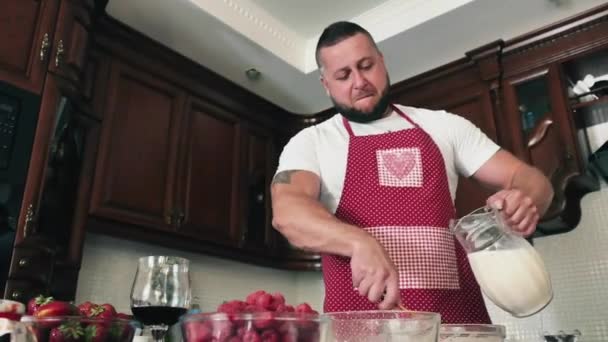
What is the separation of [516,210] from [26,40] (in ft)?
4.93

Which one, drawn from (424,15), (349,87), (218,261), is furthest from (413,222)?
(218,261)

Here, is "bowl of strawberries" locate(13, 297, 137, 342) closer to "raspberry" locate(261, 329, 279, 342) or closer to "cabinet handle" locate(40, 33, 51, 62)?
"raspberry" locate(261, 329, 279, 342)

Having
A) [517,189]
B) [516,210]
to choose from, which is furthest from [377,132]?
[516,210]

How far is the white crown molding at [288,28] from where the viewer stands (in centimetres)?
204

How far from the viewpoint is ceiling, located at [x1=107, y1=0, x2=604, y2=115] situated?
199 centimetres

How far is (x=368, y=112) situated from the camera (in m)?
1.26

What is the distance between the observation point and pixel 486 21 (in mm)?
2053

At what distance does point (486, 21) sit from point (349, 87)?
1098 millimetres

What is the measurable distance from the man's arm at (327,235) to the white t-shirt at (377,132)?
0.21ft

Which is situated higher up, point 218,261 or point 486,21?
point 486,21

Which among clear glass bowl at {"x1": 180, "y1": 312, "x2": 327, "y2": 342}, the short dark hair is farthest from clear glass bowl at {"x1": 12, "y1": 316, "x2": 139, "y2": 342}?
the short dark hair

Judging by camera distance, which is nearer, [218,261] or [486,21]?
[486,21]

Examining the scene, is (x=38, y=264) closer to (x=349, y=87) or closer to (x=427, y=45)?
(x=349, y=87)

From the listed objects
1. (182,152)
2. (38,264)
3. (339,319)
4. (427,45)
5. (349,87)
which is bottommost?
(339,319)
